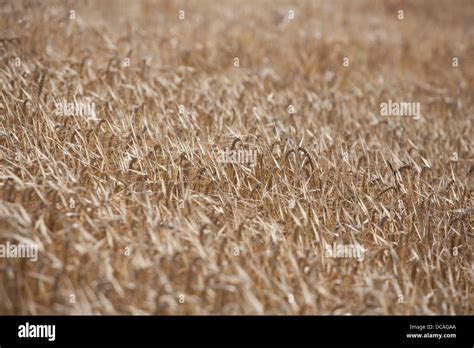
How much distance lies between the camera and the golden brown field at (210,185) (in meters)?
3.37

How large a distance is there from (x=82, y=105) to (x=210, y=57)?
3.28 meters

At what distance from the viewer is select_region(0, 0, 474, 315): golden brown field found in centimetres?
337

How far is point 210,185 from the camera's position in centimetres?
439

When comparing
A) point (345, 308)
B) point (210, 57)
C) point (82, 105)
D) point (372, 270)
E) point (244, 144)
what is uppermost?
point (210, 57)

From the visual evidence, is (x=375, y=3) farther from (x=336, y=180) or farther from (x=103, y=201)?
(x=103, y=201)

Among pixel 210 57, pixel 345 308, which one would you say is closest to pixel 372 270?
pixel 345 308

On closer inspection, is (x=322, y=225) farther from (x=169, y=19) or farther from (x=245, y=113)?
(x=169, y=19)

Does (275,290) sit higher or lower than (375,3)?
lower

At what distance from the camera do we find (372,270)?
13.0 ft

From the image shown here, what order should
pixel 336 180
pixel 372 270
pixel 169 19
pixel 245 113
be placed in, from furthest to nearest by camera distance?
pixel 169 19, pixel 245 113, pixel 336 180, pixel 372 270

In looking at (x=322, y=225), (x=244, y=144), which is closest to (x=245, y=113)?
(x=244, y=144)
